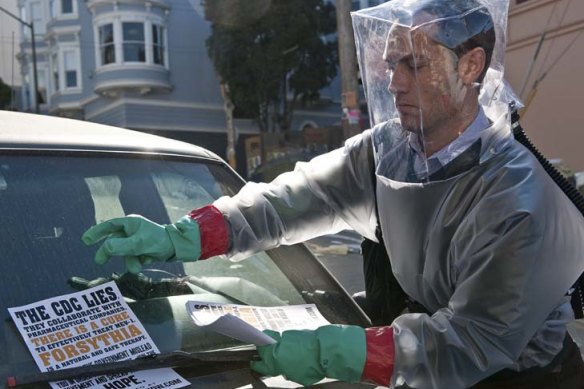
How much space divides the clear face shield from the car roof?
844mm

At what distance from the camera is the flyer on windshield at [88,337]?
145cm

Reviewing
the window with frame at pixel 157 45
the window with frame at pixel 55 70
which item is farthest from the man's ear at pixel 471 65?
the window with frame at pixel 55 70

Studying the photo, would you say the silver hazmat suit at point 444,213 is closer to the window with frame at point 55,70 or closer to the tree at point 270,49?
the tree at point 270,49

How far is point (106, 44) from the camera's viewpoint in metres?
26.9

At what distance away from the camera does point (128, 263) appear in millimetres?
1683

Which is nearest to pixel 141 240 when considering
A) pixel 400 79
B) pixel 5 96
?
pixel 400 79

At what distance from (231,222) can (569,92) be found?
13350mm

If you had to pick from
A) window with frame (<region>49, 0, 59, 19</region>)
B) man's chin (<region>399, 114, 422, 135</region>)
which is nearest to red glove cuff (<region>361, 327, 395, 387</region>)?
man's chin (<region>399, 114, 422, 135</region>)

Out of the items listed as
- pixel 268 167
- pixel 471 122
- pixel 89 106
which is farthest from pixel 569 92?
pixel 89 106

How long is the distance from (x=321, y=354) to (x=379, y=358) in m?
0.13

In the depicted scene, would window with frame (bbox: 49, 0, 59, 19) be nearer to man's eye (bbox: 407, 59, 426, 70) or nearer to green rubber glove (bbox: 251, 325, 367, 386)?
man's eye (bbox: 407, 59, 426, 70)

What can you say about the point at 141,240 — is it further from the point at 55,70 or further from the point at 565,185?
the point at 55,70

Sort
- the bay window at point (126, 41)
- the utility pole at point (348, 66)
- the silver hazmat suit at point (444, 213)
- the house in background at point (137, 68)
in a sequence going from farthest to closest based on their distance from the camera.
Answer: the house in background at point (137, 68)
the bay window at point (126, 41)
the utility pole at point (348, 66)
the silver hazmat suit at point (444, 213)

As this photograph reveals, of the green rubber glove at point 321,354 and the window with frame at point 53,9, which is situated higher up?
the window with frame at point 53,9
